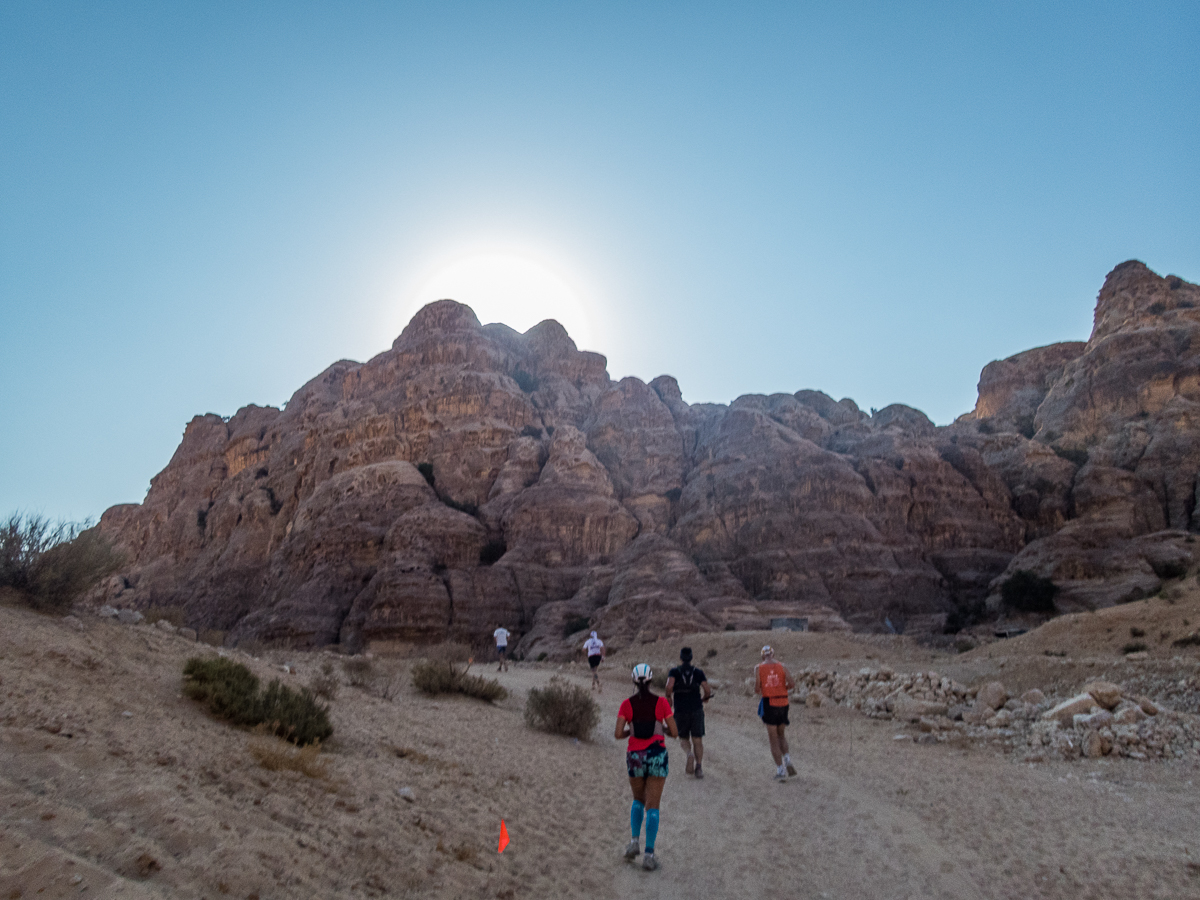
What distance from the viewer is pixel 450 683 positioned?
15000 millimetres

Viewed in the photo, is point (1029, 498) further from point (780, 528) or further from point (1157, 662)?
point (1157, 662)

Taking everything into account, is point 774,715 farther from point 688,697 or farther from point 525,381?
point 525,381

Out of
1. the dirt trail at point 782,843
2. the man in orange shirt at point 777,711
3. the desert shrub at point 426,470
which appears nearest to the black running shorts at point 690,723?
the dirt trail at point 782,843

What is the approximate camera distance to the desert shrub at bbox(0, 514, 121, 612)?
9.63 meters

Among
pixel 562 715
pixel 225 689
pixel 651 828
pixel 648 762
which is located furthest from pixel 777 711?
pixel 225 689

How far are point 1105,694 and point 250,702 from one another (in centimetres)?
1305

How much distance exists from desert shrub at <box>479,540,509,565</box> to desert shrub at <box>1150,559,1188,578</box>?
1430 inches

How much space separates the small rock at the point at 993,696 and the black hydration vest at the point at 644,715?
34.1ft

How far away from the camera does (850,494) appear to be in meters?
47.5

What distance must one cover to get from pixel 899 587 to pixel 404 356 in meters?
48.5

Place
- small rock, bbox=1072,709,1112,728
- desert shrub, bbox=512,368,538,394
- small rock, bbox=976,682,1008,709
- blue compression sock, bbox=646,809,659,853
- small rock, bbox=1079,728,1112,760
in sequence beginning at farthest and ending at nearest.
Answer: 1. desert shrub, bbox=512,368,538,394
2. small rock, bbox=976,682,1008,709
3. small rock, bbox=1072,709,1112,728
4. small rock, bbox=1079,728,1112,760
5. blue compression sock, bbox=646,809,659,853

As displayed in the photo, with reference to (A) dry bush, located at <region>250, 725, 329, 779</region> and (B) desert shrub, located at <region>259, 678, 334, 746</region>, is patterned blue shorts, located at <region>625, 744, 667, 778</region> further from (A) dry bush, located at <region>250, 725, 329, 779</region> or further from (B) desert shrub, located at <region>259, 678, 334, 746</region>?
(B) desert shrub, located at <region>259, 678, 334, 746</region>

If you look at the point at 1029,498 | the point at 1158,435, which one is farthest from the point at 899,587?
the point at 1158,435

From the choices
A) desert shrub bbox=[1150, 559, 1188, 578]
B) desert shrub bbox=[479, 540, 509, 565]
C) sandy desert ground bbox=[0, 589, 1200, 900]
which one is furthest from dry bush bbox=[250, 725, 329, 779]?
desert shrub bbox=[479, 540, 509, 565]
